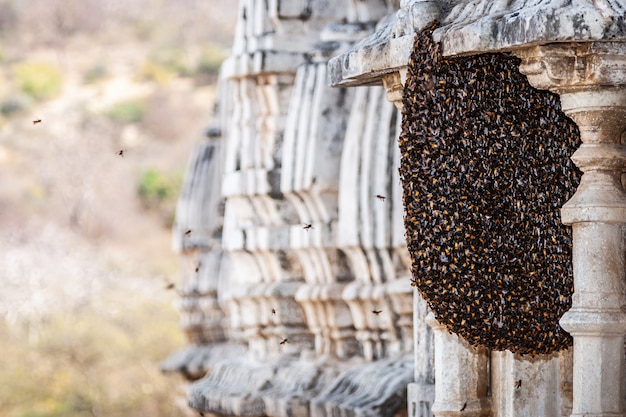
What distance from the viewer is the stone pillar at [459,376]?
691 cm

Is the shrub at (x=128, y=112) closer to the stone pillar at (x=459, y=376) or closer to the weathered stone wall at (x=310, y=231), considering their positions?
the weathered stone wall at (x=310, y=231)

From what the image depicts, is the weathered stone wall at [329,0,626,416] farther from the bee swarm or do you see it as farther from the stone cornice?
the bee swarm

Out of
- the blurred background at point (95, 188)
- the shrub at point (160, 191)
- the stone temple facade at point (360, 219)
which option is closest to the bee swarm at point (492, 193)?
the stone temple facade at point (360, 219)

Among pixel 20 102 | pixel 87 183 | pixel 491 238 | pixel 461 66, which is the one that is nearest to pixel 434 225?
pixel 491 238

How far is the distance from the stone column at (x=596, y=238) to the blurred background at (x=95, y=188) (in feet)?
20.9

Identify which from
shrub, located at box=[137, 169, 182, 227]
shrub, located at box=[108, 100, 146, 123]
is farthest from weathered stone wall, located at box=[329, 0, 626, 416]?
shrub, located at box=[108, 100, 146, 123]

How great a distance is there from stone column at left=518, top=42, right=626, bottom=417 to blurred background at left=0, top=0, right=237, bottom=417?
6.36m

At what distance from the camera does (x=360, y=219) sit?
8930 millimetres

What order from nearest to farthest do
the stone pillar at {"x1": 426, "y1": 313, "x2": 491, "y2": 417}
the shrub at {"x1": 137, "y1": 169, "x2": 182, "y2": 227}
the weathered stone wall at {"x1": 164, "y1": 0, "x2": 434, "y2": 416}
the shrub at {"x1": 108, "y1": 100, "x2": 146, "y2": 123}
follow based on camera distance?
the stone pillar at {"x1": 426, "y1": 313, "x2": 491, "y2": 417}, the weathered stone wall at {"x1": 164, "y1": 0, "x2": 434, "y2": 416}, the shrub at {"x1": 137, "y1": 169, "x2": 182, "y2": 227}, the shrub at {"x1": 108, "y1": 100, "x2": 146, "y2": 123}

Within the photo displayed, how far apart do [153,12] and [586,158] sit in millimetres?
45902

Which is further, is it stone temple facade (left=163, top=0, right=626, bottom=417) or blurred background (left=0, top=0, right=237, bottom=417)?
blurred background (left=0, top=0, right=237, bottom=417)

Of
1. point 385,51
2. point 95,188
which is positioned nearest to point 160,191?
point 95,188

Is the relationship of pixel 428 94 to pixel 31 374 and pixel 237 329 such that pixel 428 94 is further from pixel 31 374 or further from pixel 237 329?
pixel 31 374

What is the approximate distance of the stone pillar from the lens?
691cm
